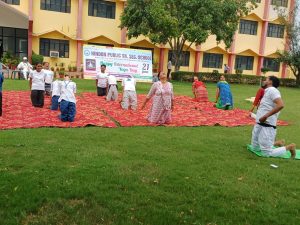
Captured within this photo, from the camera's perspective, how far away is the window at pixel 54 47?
31.1 meters

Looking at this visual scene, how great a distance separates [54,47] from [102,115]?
2123 cm

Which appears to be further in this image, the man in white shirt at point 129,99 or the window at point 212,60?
the window at point 212,60

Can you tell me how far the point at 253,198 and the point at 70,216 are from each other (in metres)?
2.36

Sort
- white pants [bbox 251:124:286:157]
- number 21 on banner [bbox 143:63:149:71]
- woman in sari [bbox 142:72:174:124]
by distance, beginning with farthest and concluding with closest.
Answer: number 21 on banner [bbox 143:63:149:71] < woman in sari [bbox 142:72:174:124] < white pants [bbox 251:124:286:157]

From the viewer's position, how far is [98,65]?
19.6 metres

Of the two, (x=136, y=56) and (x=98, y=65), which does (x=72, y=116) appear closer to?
(x=98, y=65)

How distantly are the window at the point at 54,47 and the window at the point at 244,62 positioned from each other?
1658 cm

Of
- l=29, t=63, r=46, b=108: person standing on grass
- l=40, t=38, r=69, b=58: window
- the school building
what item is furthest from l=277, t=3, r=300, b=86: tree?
l=29, t=63, r=46, b=108: person standing on grass

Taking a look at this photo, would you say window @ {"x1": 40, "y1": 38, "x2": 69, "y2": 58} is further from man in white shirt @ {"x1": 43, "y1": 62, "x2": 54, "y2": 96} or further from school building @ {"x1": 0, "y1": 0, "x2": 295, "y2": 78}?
man in white shirt @ {"x1": 43, "y1": 62, "x2": 54, "y2": 96}

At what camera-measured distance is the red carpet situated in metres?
10.2

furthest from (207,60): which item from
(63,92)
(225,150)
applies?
(225,150)

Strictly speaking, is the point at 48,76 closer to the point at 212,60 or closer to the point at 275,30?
the point at 212,60

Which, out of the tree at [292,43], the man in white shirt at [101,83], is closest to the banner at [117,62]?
the man in white shirt at [101,83]

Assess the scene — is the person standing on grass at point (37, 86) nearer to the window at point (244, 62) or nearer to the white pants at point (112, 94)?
the white pants at point (112, 94)
